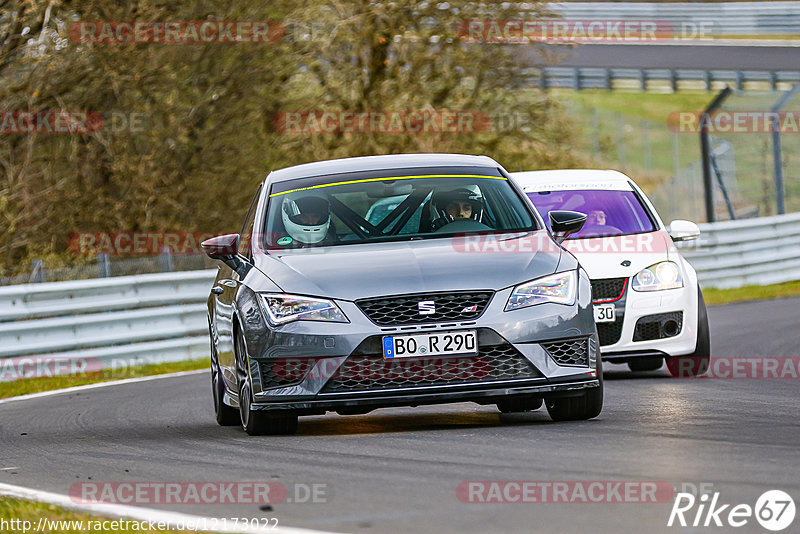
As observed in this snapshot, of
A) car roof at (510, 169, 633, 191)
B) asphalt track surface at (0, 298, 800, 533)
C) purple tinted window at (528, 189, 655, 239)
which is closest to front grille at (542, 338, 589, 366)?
asphalt track surface at (0, 298, 800, 533)

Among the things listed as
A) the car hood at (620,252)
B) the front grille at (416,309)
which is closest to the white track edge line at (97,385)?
the car hood at (620,252)

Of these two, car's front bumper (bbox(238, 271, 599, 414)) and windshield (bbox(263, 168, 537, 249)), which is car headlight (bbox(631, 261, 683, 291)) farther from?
car's front bumper (bbox(238, 271, 599, 414))

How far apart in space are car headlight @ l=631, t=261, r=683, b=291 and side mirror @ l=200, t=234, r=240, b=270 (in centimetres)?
368

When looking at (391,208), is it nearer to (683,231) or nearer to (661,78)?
(683,231)

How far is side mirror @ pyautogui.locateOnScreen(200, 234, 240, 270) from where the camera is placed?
29.9 feet

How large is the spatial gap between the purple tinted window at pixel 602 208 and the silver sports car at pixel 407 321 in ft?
11.8

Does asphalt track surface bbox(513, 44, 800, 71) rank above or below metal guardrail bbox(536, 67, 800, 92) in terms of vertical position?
above

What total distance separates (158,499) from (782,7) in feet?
167

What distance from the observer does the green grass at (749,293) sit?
21969mm

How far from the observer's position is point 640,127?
7169cm

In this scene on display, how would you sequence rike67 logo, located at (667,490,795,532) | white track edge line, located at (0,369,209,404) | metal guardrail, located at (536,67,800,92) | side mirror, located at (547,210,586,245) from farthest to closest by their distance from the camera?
metal guardrail, located at (536,67,800,92), white track edge line, located at (0,369,209,404), side mirror, located at (547,210,586,245), rike67 logo, located at (667,490,795,532)

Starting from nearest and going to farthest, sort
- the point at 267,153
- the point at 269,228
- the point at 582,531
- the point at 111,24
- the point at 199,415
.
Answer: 1. the point at 582,531
2. the point at 269,228
3. the point at 199,415
4. the point at 111,24
5. the point at 267,153

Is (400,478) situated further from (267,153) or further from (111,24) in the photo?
(267,153)

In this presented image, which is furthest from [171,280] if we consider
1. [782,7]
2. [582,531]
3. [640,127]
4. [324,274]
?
[640,127]
